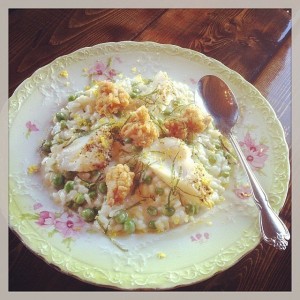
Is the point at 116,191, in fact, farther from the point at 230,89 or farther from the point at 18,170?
the point at 230,89

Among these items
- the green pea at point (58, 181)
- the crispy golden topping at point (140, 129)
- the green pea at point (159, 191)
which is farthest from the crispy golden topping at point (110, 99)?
the green pea at point (159, 191)

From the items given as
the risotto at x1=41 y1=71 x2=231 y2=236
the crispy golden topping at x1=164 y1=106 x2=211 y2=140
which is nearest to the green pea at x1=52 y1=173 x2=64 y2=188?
the risotto at x1=41 y1=71 x2=231 y2=236

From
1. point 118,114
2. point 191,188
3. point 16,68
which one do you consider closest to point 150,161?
point 191,188

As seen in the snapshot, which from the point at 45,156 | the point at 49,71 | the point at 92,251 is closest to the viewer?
the point at 92,251

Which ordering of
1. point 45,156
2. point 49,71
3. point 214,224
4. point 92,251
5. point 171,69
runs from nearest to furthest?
point 92,251 → point 214,224 → point 45,156 → point 49,71 → point 171,69

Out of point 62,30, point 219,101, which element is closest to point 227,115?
point 219,101

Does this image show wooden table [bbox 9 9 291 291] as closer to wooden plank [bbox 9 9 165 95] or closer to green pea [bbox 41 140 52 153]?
wooden plank [bbox 9 9 165 95]

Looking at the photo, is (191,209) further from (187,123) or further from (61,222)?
(61,222)
